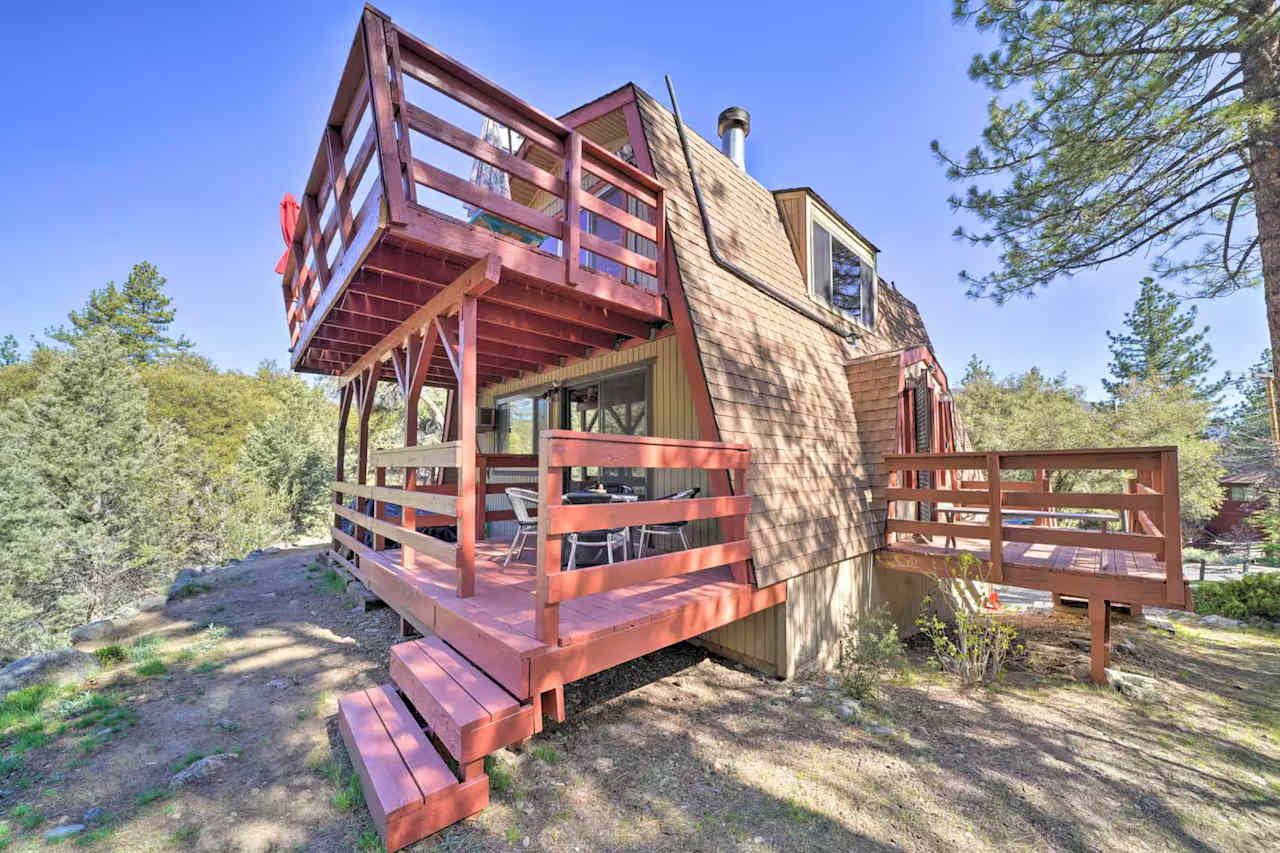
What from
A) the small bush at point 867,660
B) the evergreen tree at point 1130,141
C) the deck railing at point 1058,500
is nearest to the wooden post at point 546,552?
the small bush at point 867,660

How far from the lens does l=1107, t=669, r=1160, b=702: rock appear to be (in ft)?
A: 14.0

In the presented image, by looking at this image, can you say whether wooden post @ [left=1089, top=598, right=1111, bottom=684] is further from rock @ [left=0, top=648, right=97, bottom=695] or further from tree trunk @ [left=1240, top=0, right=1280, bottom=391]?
rock @ [left=0, top=648, right=97, bottom=695]

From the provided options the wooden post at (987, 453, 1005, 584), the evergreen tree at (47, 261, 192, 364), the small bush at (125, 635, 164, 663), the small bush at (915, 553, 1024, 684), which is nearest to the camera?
the small bush at (125, 635, 164, 663)

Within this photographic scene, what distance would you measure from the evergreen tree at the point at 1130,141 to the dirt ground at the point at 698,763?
549cm

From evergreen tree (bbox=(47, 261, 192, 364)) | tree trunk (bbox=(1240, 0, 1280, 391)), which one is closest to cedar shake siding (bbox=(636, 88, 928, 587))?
tree trunk (bbox=(1240, 0, 1280, 391))

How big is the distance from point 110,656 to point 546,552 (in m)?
4.62

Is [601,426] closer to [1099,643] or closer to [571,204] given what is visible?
[571,204]

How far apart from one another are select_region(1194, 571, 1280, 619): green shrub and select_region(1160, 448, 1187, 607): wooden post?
596 cm

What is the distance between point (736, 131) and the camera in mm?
7641

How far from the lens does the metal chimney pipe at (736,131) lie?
763 cm

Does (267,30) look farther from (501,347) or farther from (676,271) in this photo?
(676,271)

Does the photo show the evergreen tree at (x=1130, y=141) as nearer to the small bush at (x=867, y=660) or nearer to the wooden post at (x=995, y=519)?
the wooden post at (x=995, y=519)

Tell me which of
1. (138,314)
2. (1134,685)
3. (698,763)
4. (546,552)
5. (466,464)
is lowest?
(1134,685)

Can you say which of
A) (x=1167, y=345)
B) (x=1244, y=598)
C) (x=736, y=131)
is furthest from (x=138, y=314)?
(x=1167, y=345)
